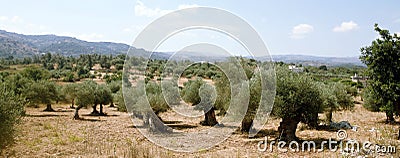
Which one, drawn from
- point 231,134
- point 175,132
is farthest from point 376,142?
point 175,132

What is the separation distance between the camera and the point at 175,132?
18.4 meters

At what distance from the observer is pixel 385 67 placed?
1270cm

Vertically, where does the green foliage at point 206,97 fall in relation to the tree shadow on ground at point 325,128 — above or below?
above

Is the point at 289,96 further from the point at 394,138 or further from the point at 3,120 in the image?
the point at 3,120

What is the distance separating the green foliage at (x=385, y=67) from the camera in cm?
1246

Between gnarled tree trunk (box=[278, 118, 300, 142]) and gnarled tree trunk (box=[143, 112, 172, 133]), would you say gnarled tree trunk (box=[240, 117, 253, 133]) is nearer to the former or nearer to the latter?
gnarled tree trunk (box=[278, 118, 300, 142])

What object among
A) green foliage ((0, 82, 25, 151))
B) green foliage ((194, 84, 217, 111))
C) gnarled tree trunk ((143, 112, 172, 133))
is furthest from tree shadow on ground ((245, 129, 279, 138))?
green foliage ((0, 82, 25, 151))

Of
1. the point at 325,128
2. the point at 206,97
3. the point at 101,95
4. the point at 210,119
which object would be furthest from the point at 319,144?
the point at 101,95

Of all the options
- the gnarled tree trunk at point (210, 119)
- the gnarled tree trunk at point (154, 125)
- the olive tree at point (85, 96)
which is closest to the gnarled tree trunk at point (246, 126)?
the gnarled tree trunk at point (210, 119)

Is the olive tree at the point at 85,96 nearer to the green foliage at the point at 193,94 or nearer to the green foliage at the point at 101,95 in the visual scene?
the green foliage at the point at 101,95

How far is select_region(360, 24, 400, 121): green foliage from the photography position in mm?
12461

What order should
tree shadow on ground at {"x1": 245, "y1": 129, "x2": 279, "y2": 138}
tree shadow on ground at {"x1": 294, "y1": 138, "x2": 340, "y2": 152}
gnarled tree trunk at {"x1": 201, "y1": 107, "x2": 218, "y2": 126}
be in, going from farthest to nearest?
gnarled tree trunk at {"x1": 201, "y1": 107, "x2": 218, "y2": 126} < tree shadow on ground at {"x1": 245, "y1": 129, "x2": 279, "y2": 138} < tree shadow on ground at {"x1": 294, "y1": 138, "x2": 340, "y2": 152}

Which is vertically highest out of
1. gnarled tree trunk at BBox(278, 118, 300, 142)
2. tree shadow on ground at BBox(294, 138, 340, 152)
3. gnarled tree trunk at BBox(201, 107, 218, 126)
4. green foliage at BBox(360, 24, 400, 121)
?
green foliage at BBox(360, 24, 400, 121)

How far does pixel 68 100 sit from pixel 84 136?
23.9m
